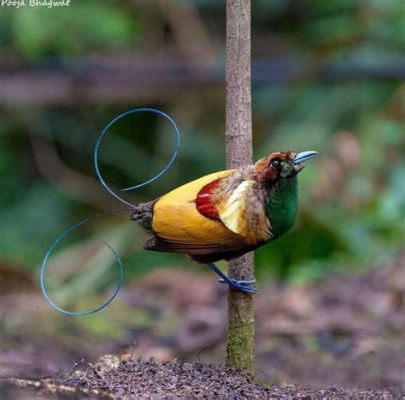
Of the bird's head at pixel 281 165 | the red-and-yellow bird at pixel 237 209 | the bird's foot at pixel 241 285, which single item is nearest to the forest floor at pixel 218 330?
the bird's foot at pixel 241 285

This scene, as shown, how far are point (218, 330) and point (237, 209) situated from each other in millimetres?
2194

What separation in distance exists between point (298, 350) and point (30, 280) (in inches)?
74.1

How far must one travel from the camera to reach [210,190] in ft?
9.95

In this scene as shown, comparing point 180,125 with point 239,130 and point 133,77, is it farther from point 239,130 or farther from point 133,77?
point 239,130

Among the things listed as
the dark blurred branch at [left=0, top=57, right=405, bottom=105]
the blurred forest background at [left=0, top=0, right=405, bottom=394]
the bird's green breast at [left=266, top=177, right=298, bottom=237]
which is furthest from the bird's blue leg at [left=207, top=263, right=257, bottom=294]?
the dark blurred branch at [left=0, top=57, right=405, bottom=105]

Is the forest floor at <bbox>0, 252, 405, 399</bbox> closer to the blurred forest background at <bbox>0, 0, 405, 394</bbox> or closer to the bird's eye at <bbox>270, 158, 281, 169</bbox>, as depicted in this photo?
the blurred forest background at <bbox>0, 0, 405, 394</bbox>

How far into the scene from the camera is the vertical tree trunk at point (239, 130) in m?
3.11

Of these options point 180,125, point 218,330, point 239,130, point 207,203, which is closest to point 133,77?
point 180,125

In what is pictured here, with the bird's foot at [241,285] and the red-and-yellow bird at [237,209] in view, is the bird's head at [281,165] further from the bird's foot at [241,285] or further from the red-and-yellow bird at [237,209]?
the bird's foot at [241,285]

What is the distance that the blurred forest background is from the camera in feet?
21.2

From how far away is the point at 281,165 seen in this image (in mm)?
2982

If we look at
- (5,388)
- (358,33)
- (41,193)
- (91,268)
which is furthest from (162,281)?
(5,388)

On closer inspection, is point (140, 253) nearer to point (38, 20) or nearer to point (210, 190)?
point (38, 20)

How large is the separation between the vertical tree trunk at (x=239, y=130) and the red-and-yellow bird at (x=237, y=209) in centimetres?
12
